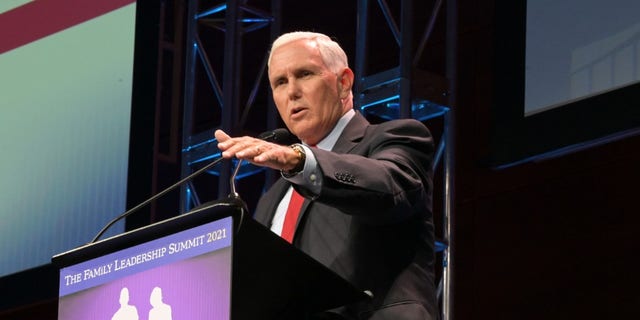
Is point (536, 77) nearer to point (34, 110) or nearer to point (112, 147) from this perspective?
point (112, 147)

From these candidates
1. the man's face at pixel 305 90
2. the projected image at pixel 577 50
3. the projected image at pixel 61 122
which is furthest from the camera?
the projected image at pixel 61 122

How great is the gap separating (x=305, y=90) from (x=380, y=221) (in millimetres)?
373

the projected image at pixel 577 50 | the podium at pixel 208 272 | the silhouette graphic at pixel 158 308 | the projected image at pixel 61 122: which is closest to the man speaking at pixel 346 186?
the podium at pixel 208 272

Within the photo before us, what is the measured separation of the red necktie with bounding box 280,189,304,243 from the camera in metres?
2.21

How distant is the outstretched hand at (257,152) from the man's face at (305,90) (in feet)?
1.47

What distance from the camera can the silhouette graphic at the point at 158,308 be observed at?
1.78 m

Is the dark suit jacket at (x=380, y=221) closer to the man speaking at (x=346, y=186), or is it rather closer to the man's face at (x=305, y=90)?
the man speaking at (x=346, y=186)

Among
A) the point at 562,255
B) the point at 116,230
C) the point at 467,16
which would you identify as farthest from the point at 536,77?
the point at 116,230

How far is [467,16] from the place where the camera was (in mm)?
4926

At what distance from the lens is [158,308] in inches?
70.3

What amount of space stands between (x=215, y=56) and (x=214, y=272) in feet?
13.1

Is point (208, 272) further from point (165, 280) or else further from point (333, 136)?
point (333, 136)

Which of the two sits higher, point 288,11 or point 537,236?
point 288,11

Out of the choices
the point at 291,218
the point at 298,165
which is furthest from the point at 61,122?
the point at 298,165
